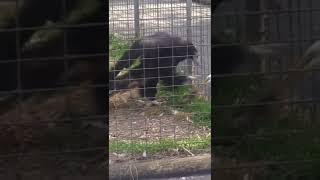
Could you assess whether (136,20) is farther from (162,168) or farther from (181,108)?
(162,168)

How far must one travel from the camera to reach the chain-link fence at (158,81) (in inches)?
176

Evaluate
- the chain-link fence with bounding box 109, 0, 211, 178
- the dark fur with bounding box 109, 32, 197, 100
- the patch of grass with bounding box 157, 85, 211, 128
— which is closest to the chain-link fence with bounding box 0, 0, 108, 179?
the chain-link fence with bounding box 109, 0, 211, 178

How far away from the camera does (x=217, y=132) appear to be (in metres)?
2.28

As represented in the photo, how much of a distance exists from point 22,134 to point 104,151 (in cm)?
26

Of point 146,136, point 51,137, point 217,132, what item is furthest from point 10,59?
point 146,136

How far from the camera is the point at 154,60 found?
468 centimetres

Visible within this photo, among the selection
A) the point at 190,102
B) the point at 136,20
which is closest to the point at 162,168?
the point at 190,102

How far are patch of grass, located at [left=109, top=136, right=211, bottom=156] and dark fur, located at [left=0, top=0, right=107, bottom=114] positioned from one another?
230 centimetres

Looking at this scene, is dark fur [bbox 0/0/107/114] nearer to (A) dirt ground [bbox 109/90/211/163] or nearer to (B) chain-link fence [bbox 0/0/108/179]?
(B) chain-link fence [bbox 0/0/108/179]

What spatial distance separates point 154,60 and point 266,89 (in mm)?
2447

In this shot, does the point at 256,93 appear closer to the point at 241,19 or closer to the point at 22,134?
the point at 241,19

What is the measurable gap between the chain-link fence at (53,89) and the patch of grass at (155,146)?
222 cm

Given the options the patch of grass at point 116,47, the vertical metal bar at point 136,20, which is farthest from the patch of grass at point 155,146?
the vertical metal bar at point 136,20

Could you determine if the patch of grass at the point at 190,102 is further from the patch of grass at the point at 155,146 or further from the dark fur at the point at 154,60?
the patch of grass at the point at 155,146
